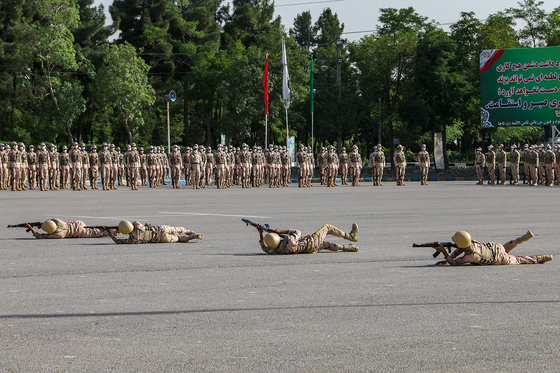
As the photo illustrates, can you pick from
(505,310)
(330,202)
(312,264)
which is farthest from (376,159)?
(505,310)

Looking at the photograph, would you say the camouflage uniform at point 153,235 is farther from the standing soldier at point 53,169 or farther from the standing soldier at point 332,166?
the standing soldier at point 53,169

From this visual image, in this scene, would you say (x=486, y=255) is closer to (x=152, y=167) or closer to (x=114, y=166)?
(x=114, y=166)

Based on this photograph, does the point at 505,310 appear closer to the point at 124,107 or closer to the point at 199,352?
the point at 199,352

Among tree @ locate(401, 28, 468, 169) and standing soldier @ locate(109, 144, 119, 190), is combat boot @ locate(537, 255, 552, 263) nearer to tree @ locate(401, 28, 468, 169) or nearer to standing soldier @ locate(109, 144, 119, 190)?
standing soldier @ locate(109, 144, 119, 190)

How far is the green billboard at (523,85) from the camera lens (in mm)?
45125

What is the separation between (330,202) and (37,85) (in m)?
45.3

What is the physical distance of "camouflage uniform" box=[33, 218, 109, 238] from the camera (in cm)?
1222

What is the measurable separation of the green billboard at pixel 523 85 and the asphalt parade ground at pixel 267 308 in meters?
35.1

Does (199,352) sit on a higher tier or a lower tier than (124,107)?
lower

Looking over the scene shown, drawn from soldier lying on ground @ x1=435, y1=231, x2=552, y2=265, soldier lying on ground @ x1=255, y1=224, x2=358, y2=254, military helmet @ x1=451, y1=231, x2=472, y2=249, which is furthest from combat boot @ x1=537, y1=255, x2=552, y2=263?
soldier lying on ground @ x1=255, y1=224, x2=358, y2=254

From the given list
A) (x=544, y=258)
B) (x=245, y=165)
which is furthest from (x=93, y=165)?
(x=544, y=258)

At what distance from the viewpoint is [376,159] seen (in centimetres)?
3862

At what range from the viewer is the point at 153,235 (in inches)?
460

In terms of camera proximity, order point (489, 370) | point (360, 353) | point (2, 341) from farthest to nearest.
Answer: point (2, 341), point (360, 353), point (489, 370)
